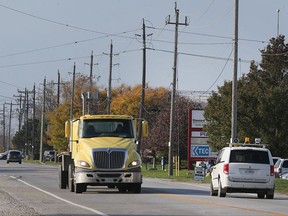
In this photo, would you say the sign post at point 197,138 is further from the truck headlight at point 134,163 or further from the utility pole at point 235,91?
the truck headlight at point 134,163

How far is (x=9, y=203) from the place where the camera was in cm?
2306

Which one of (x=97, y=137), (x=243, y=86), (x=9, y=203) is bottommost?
(x=9, y=203)

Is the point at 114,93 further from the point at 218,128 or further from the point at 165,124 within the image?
the point at 218,128

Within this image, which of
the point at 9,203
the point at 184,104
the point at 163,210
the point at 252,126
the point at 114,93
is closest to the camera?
the point at 163,210

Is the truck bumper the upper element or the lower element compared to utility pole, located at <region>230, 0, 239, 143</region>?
lower

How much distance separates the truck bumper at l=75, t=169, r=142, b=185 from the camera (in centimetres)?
2767

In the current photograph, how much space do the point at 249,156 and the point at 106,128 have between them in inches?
218

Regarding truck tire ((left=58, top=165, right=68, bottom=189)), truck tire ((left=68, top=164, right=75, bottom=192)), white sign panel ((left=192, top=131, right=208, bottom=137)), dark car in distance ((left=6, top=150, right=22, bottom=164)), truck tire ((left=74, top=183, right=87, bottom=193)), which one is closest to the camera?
truck tire ((left=74, top=183, right=87, bottom=193))

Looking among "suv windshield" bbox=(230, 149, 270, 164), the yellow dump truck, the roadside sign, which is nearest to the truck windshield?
the yellow dump truck

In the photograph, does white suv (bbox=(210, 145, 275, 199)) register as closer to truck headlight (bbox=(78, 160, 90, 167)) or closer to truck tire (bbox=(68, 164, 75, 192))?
truck headlight (bbox=(78, 160, 90, 167))

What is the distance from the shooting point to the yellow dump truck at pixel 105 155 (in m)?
27.8

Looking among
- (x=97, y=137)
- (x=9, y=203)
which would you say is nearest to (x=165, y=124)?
(x=97, y=137)

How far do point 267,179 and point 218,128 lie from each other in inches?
1104

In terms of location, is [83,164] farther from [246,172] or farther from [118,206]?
[118,206]
